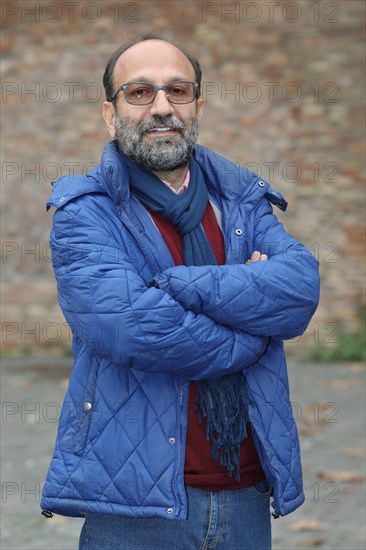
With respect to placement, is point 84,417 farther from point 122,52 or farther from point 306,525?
point 306,525

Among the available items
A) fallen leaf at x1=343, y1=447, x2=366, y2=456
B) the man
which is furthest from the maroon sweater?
fallen leaf at x1=343, y1=447, x2=366, y2=456

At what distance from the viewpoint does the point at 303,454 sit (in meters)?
5.87

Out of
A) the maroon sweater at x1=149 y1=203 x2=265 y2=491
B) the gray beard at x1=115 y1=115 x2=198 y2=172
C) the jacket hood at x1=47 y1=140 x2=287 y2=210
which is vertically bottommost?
the maroon sweater at x1=149 y1=203 x2=265 y2=491

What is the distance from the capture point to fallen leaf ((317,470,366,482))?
17.7ft

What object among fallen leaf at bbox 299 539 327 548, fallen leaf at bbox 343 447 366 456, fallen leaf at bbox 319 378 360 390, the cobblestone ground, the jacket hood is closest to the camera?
the jacket hood

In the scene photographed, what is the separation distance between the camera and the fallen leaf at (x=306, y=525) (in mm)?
4734

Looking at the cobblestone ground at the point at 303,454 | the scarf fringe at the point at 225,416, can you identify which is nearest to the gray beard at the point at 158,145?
the scarf fringe at the point at 225,416

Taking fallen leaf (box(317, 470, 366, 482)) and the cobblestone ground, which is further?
fallen leaf (box(317, 470, 366, 482))

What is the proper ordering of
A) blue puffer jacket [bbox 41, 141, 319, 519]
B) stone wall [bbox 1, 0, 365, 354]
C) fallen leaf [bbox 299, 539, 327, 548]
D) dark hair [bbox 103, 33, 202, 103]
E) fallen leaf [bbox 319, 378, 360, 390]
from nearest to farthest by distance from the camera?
blue puffer jacket [bbox 41, 141, 319, 519], dark hair [bbox 103, 33, 202, 103], fallen leaf [bbox 299, 539, 327, 548], fallen leaf [bbox 319, 378, 360, 390], stone wall [bbox 1, 0, 365, 354]

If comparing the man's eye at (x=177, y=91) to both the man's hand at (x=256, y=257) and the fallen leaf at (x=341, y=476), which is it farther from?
the fallen leaf at (x=341, y=476)

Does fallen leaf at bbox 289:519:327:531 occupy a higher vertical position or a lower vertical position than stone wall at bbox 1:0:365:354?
lower

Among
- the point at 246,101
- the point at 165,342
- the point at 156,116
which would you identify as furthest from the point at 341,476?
the point at 246,101

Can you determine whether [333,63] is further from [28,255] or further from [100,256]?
[100,256]

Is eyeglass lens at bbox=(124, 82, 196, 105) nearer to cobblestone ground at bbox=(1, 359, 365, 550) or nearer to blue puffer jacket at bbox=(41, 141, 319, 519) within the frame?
blue puffer jacket at bbox=(41, 141, 319, 519)
